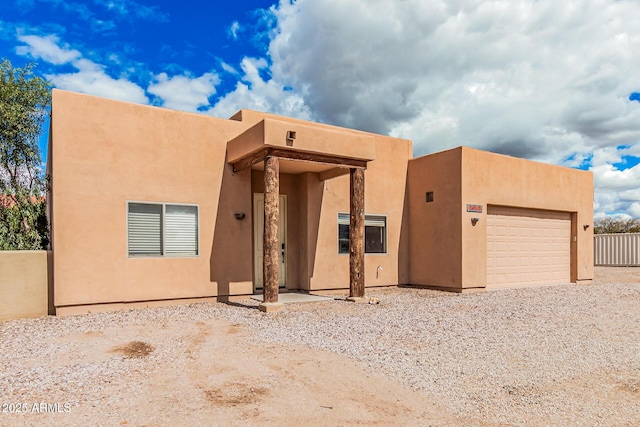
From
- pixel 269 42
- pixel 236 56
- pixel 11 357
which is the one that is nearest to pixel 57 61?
pixel 236 56

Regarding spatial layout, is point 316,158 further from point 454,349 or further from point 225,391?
point 225,391

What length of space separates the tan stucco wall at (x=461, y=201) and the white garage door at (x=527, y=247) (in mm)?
378

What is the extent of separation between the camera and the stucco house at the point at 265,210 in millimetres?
7816

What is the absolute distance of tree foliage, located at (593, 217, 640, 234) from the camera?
36.9 m

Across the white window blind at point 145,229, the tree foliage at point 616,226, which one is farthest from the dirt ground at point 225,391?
the tree foliage at point 616,226

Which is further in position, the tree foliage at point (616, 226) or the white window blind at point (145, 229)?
the tree foliage at point (616, 226)

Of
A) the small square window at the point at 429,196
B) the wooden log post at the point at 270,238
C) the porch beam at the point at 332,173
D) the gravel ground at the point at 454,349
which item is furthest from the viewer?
the small square window at the point at 429,196

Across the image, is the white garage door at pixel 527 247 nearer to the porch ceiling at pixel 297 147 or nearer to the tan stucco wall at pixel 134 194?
the porch ceiling at pixel 297 147

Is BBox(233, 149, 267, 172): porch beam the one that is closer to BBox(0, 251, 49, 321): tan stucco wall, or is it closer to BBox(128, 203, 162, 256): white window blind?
BBox(128, 203, 162, 256): white window blind

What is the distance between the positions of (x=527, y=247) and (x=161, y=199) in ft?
35.0

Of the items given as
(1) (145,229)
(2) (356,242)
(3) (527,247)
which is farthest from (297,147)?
(3) (527,247)

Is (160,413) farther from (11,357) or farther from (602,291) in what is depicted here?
(602,291)

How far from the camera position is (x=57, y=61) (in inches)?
449

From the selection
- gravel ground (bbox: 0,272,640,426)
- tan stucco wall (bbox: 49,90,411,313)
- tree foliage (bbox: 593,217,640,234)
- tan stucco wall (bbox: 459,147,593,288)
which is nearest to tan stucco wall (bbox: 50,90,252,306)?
tan stucco wall (bbox: 49,90,411,313)
